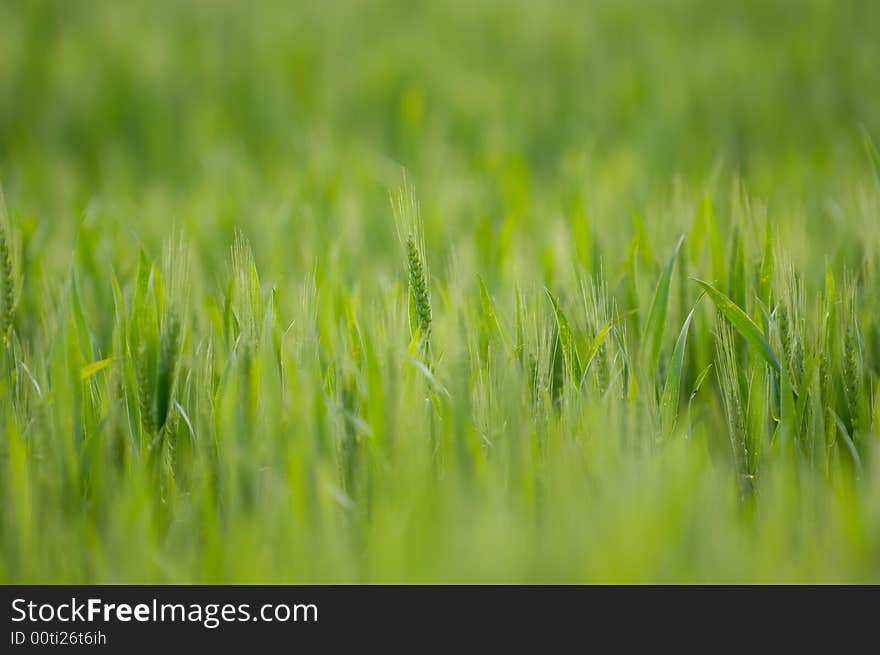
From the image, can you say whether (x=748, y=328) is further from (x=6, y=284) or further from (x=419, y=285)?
(x=6, y=284)

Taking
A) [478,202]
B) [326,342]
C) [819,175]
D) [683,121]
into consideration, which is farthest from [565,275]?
[683,121]

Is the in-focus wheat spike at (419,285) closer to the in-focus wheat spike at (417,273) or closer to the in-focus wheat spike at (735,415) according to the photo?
the in-focus wheat spike at (417,273)

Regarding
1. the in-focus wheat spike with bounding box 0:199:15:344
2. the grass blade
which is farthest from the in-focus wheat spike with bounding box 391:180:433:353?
the in-focus wheat spike with bounding box 0:199:15:344

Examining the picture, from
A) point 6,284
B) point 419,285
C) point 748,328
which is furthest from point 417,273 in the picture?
point 6,284
